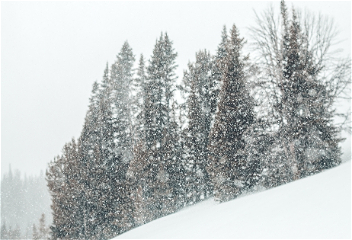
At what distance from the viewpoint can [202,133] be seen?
20406 millimetres

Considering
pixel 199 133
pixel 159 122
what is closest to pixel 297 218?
pixel 199 133

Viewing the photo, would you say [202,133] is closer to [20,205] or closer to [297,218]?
[297,218]

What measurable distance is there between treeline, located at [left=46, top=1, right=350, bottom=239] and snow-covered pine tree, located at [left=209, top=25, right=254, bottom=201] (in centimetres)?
6

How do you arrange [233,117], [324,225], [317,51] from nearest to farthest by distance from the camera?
[324,225], [317,51], [233,117]

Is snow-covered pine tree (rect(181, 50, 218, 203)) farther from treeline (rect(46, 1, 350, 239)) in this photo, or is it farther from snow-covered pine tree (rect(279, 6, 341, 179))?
snow-covered pine tree (rect(279, 6, 341, 179))

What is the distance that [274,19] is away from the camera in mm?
14578

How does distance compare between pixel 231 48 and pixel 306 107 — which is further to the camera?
pixel 231 48

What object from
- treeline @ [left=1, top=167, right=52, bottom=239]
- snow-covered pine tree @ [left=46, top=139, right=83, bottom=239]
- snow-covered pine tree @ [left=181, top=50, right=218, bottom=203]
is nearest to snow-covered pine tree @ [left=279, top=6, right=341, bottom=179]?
snow-covered pine tree @ [left=181, top=50, right=218, bottom=203]

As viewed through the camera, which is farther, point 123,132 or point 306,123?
point 123,132

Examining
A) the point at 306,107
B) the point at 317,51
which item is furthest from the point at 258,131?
the point at 317,51

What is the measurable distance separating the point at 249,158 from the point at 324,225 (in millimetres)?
11626

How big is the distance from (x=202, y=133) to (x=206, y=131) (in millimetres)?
420

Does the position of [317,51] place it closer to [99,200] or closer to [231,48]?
[231,48]

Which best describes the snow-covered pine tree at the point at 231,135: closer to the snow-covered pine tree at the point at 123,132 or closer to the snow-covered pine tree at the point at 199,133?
the snow-covered pine tree at the point at 199,133
